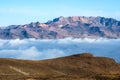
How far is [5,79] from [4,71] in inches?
1741

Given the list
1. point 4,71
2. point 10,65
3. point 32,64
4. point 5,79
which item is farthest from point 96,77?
point 32,64

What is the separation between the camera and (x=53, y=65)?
187 meters

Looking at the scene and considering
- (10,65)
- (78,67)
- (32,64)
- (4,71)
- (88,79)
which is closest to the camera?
(88,79)

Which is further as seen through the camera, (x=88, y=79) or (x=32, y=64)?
(x=32, y=64)

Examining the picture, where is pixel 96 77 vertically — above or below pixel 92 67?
above

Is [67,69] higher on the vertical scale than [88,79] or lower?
lower

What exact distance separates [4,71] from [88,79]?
57.1m

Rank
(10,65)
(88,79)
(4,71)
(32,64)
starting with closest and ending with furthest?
(88,79) → (4,71) → (10,65) → (32,64)

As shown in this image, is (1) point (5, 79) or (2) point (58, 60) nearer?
(1) point (5, 79)

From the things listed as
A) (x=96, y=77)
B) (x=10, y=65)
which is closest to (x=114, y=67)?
(x=10, y=65)

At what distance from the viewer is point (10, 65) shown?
16325cm

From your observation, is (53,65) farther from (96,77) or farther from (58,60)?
(96,77)

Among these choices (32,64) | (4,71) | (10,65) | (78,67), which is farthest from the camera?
(78,67)

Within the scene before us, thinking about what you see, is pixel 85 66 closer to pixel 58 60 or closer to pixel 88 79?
pixel 58 60
